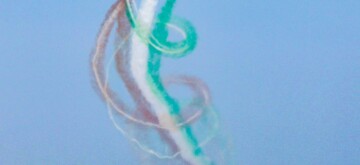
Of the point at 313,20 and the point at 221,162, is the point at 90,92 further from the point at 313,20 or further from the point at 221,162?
the point at 313,20

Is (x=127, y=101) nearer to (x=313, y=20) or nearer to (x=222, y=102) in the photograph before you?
(x=222, y=102)

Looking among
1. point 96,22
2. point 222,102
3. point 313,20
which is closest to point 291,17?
point 313,20

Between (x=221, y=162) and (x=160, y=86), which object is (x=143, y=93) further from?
(x=221, y=162)

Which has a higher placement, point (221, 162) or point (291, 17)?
point (291, 17)

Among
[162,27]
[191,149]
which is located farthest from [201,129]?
[162,27]

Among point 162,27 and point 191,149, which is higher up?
point 162,27
